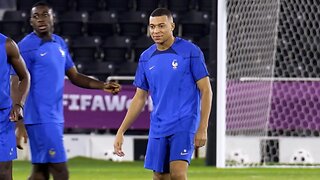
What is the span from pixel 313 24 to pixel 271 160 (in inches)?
90.6

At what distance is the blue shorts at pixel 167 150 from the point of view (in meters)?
7.33

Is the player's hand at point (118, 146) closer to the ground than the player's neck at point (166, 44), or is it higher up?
closer to the ground

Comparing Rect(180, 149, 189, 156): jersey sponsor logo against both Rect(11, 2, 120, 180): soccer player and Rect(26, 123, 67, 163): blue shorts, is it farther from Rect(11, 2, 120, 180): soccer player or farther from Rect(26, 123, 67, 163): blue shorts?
Rect(26, 123, 67, 163): blue shorts

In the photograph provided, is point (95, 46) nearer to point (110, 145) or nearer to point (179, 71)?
point (110, 145)

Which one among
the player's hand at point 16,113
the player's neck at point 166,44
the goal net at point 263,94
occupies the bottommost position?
the goal net at point 263,94

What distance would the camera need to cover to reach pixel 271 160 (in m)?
15.7

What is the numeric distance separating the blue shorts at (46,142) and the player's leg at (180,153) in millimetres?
1536

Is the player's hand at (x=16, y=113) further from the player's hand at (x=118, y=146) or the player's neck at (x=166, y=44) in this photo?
the player's neck at (x=166, y=44)

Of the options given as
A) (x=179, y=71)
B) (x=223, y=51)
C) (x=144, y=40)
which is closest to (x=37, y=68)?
(x=179, y=71)

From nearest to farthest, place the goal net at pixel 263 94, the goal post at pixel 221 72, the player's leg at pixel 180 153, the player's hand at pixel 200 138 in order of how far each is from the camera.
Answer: the player's hand at pixel 200 138 → the player's leg at pixel 180 153 → the goal post at pixel 221 72 → the goal net at pixel 263 94

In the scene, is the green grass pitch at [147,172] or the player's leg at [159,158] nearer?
the player's leg at [159,158]

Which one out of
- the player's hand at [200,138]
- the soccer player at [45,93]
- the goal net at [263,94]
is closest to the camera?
the player's hand at [200,138]

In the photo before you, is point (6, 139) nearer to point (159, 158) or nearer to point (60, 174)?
point (159, 158)

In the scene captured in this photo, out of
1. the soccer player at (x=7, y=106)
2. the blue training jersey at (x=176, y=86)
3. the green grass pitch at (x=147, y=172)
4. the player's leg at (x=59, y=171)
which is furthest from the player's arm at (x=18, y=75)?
the green grass pitch at (x=147, y=172)
